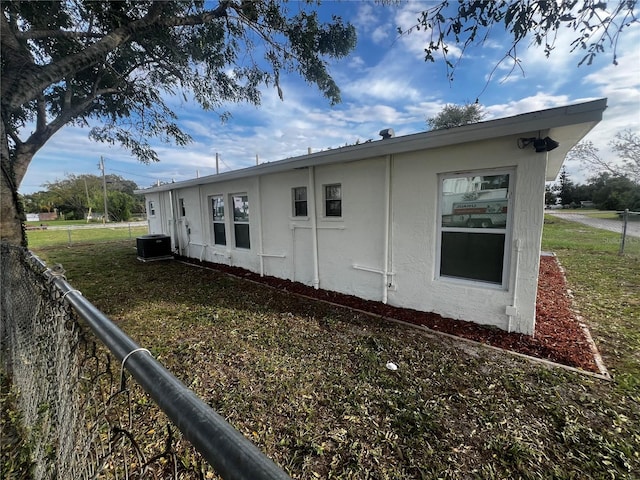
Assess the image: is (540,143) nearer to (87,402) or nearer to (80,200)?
(87,402)

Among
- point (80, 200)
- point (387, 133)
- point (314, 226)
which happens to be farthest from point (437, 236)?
point (80, 200)

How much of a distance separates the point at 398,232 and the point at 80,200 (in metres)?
58.3

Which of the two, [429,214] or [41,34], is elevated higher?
[41,34]

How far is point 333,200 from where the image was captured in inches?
225

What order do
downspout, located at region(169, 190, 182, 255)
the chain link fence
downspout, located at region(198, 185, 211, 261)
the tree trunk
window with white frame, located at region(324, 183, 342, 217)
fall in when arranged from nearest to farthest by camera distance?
the chain link fence
the tree trunk
window with white frame, located at region(324, 183, 342, 217)
downspout, located at region(198, 185, 211, 261)
downspout, located at region(169, 190, 182, 255)

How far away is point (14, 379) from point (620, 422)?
5.74 meters

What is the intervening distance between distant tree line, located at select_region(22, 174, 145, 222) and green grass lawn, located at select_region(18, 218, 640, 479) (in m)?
44.2

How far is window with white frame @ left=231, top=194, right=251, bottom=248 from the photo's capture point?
778 cm

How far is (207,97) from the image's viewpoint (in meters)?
8.28

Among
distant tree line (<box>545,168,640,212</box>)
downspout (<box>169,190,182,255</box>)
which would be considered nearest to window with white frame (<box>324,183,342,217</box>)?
downspout (<box>169,190,182,255</box>)

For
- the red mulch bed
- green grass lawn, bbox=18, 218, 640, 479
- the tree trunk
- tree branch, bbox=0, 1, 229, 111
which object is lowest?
green grass lawn, bbox=18, 218, 640, 479

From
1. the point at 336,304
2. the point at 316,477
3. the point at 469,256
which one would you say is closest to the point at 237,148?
the point at 336,304

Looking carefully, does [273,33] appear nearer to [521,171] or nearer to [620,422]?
[521,171]

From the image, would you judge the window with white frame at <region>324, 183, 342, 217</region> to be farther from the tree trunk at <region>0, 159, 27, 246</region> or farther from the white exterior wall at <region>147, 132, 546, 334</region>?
the tree trunk at <region>0, 159, 27, 246</region>
